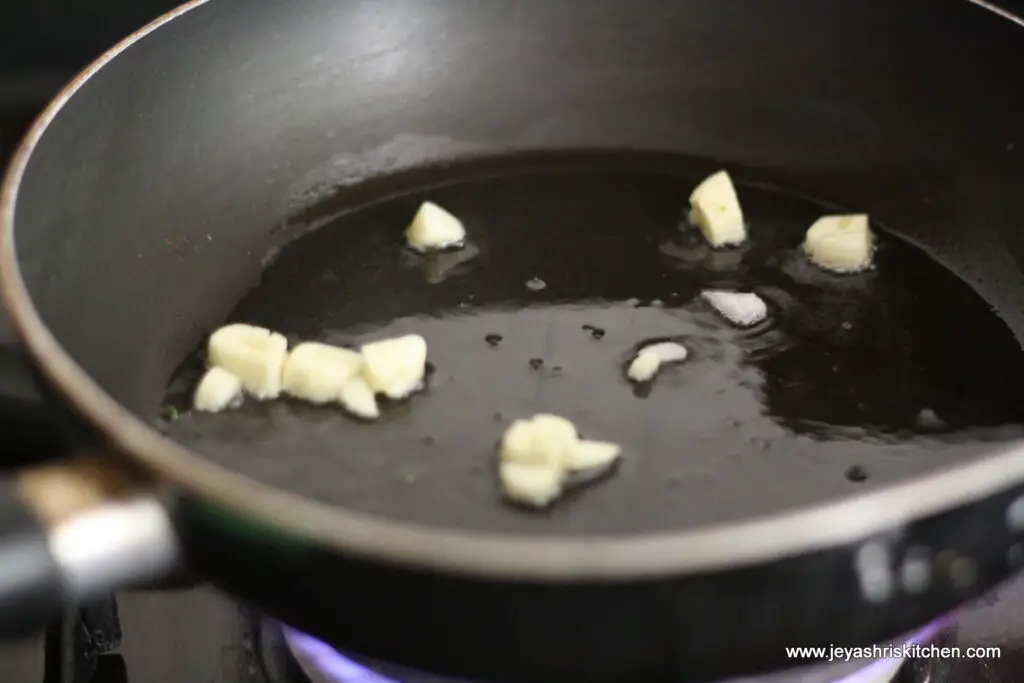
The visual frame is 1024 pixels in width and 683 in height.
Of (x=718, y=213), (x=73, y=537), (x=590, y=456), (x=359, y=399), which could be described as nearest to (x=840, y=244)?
(x=718, y=213)

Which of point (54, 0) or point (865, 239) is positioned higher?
point (54, 0)

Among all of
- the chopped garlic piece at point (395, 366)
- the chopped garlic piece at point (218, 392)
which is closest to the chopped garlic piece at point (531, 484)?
the chopped garlic piece at point (395, 366)

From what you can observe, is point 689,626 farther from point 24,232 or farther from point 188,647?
point 24,232

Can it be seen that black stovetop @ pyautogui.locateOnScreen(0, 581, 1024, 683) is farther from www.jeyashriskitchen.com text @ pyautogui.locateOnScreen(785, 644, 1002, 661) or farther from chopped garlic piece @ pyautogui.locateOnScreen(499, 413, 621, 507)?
chopped garlic piece @ pyautogui.locateOnScreen(499, 413, 621, 507)

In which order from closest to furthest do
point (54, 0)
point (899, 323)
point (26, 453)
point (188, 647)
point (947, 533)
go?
point (947, 533) < point (188, 647) < point (26, 453) < point (899, 323) < point (54, 0)

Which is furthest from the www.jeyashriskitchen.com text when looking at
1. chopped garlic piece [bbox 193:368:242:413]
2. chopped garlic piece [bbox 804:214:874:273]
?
chopped garlic piece [bbox 193:368:242:413]

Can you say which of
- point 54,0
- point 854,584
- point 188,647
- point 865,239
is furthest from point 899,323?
point 54,0

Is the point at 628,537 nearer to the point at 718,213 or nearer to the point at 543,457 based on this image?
the point at 543,457
